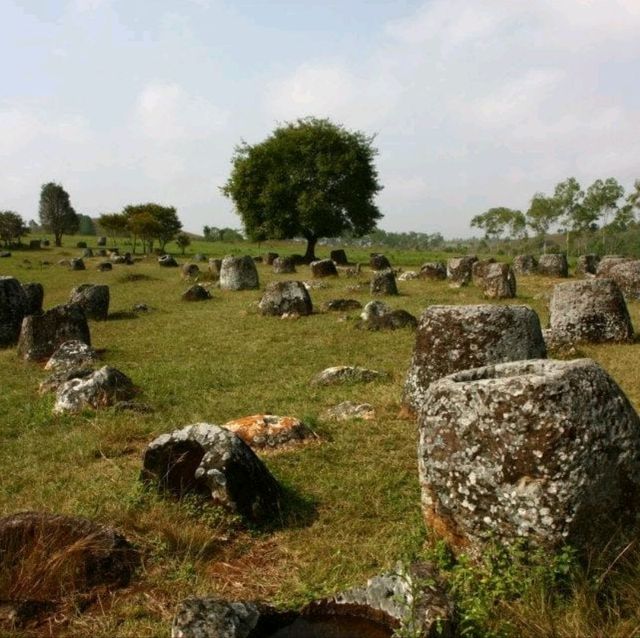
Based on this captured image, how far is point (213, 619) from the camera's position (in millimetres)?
3900

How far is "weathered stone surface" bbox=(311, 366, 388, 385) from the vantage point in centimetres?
1155

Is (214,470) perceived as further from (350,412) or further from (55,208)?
(55,208)

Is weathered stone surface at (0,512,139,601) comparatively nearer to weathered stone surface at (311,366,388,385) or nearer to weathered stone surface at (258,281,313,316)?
weathered stone surface at (311,366,388,385)

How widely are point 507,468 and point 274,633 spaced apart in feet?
6.41

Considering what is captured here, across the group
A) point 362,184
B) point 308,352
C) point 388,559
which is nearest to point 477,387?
point 388,559

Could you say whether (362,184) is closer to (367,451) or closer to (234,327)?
(234,327)

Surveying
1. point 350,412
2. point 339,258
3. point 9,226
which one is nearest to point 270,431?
point 350,412

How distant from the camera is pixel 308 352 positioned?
15.1 m

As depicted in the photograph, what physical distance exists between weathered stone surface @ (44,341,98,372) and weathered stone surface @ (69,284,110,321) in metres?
7.51

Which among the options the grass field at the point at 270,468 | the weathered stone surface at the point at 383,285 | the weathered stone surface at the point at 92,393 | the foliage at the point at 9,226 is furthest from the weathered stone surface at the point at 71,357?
the foliage at the point at 9,226

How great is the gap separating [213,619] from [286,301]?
17061 mm

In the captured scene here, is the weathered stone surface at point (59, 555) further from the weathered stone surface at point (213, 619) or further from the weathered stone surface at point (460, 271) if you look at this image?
the weathered stone surface at point (460, 271)

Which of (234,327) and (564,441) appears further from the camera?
(234,327)

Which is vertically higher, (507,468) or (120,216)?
(120,216)
